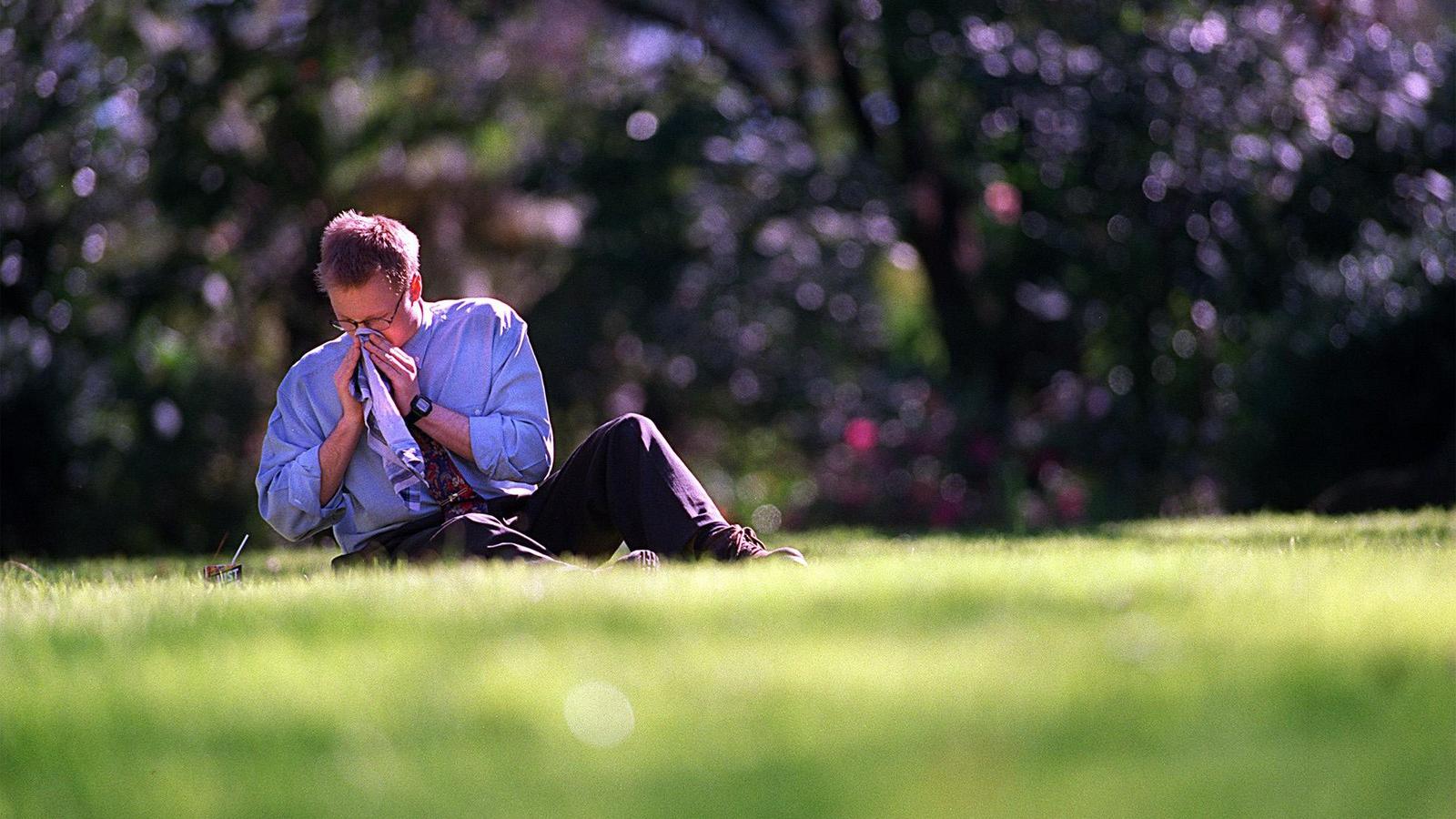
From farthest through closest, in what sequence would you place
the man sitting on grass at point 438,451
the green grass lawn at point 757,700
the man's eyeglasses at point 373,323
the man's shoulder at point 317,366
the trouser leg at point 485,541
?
1. the man's shoulder at point 317,366
2. the man's eyeglasses at point 373,323
3. the man sitting on grass at point 438,451
4. the trouser leg at point 485,541
5. the green grass lawn at point 757,700

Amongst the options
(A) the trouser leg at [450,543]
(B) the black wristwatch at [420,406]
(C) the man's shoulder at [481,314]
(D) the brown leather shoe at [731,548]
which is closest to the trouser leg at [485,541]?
(A) the trouser leg at [450,543]

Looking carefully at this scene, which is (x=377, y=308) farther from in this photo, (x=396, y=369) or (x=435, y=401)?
(x=435, y=401)

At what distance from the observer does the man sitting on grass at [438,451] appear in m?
4.30

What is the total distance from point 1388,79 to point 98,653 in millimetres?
8957

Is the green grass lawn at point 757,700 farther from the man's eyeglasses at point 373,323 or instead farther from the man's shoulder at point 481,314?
the man's shoulder at point 481,314

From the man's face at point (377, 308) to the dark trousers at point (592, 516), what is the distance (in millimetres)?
554

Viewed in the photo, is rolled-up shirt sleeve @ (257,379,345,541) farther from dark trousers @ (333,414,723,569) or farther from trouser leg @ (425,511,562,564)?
trouser leg @ (425,511,562,564)

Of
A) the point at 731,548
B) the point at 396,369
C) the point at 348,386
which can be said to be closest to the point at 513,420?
the point at 396,369

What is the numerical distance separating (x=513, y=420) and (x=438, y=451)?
28 centimetres

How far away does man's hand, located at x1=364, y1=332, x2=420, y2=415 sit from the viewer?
4.29 meters

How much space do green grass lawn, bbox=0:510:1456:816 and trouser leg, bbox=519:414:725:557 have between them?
3.43 ft

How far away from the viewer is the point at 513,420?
4.41m

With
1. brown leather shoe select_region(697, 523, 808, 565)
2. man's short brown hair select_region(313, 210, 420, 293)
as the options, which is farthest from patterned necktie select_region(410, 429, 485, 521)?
brown leather shoe select_region(697, 523, 808, 565)

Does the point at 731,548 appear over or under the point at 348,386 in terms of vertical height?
under
